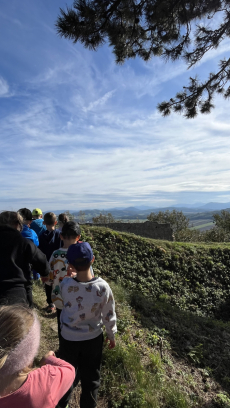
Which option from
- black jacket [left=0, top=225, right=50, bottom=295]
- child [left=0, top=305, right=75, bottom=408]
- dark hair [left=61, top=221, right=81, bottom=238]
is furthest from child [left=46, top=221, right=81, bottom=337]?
child [left=0, top=305, right=75, bottom=408]

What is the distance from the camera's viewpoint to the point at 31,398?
130 centimetres

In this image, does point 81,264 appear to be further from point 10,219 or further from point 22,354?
point 10,219

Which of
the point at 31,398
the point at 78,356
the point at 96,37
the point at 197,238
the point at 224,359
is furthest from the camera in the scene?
the point at 197,238

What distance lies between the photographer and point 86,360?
223cm

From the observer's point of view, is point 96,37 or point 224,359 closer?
→ point 224,359

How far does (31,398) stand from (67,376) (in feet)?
0.95

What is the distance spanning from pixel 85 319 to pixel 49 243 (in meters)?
2.37

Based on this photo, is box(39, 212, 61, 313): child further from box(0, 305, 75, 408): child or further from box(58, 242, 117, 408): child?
box(0, 305, 75, 408): child

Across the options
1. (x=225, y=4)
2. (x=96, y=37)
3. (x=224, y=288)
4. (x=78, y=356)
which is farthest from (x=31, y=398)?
(x=224, y=288)

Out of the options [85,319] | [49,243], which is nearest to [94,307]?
[85,319]

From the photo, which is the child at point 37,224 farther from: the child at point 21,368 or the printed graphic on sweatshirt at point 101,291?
the child at point 21,368

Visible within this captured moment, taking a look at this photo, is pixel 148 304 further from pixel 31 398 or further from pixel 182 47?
pixel 182 47

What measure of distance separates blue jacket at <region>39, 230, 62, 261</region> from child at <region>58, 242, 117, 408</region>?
2.14 meters

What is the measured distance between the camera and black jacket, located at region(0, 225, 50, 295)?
2.41 metres
